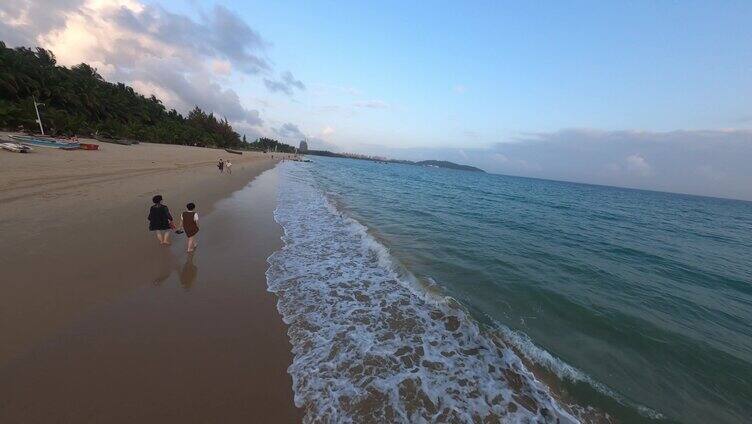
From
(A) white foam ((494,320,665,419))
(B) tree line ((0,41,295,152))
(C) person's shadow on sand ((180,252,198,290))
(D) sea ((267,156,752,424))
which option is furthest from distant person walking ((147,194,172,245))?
(B) tree line ((0,41,295,152))

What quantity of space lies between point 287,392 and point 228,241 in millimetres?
7125

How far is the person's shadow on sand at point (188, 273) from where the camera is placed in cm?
681

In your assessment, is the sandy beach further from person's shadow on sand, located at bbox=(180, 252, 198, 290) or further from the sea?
the sea

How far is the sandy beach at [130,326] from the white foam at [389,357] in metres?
0.48

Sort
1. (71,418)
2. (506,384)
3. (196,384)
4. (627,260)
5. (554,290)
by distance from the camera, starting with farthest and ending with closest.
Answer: (627,260), (554,290), (506,384), (196,384), (71,418)

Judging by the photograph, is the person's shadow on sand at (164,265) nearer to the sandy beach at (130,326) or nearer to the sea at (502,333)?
the sandy beach at (130,326)

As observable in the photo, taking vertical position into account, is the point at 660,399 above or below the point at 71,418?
below

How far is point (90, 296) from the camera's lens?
18.9 ft

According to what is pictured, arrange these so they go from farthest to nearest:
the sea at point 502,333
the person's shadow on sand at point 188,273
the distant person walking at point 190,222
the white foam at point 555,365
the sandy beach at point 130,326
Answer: the distant person walking at point 190,222
the person's shadow on sand at point 188,273
the white foam at point 555,365
the sea at point 502,333
the sandy beach at point 130,326

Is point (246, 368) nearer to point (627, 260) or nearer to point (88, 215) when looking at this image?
point (88, 215)

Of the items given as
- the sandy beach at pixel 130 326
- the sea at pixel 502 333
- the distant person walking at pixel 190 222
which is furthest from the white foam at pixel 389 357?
the distant person walking at pixel 190 222

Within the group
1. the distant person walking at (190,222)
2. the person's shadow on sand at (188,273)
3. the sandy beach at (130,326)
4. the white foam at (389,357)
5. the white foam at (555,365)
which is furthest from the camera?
the distant person walking at (190,222)

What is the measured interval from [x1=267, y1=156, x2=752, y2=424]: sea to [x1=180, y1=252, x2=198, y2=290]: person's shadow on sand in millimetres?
1761

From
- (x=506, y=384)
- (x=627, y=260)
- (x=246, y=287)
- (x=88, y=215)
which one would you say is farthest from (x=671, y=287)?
(x=88, y=215)
